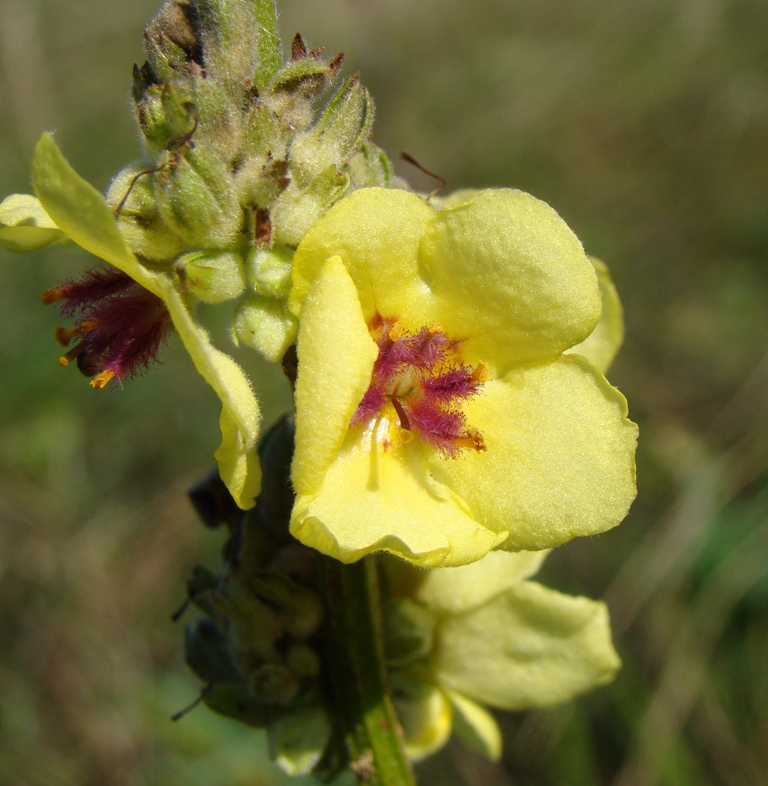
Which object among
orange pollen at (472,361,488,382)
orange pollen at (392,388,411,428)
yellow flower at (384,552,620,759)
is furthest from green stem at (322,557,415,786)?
orange pollen at (472,361,488,382)

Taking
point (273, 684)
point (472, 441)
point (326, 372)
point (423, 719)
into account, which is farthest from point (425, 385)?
point (423, 719)

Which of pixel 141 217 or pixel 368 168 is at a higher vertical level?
pixel 368 168

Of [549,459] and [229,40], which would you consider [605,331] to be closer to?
[549,459]

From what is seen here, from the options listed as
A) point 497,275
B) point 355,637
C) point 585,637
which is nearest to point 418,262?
point 497,275

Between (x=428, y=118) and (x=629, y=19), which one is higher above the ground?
(x=629, y=19)

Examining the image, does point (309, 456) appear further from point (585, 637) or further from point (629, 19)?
point (629, 19)

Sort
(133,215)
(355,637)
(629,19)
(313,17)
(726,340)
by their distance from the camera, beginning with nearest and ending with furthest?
(133,215) → (355,637) → (726,340) → (629,19) → (313,17)

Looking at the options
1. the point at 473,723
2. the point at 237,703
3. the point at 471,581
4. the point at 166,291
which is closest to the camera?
the point at 166,291
